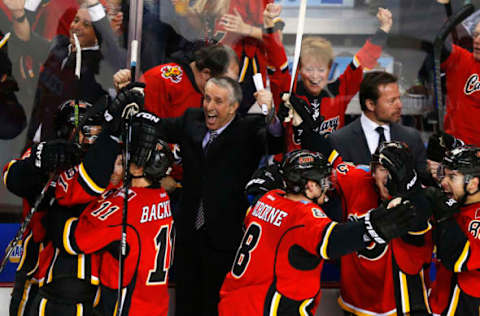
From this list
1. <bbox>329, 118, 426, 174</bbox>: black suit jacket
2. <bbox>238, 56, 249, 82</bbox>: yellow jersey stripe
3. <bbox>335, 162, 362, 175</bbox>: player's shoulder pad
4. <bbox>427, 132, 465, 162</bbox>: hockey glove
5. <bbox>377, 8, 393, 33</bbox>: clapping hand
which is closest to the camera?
<bbox>335, 162, 362, 175</bbox>: player's shoulder pad

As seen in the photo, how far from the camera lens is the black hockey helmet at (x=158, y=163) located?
2.93 m

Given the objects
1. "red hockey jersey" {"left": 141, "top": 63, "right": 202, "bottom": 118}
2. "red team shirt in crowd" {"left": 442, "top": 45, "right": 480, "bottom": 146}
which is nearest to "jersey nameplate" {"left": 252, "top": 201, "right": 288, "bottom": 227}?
"red hockey jersey" {"left": 141, "top": 63, "right": 202, "bottom": 118}

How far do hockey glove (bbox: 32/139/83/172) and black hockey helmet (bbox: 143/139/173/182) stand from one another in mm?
304

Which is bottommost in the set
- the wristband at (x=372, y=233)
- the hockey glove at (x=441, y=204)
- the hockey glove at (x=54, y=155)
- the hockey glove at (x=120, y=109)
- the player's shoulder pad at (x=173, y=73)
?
the wristband at (x=372, y=233)

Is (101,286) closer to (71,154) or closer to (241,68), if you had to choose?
(71,154)

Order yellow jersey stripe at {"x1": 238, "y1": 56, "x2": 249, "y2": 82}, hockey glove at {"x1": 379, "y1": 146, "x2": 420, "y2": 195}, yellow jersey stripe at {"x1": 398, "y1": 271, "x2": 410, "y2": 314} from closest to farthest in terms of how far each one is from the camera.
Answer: hockey glove at {"x1": 379, "y1": 146, "x2": 420, "y2": 195}, yellow jersey stripe at {"x1": 398, "y1": 271, "x2": 410, "y2": 314}, yellow jersey stripe at {"x1": 238, "y1": 56, "x2": 249, "y2": 82}

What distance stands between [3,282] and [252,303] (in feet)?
5.34

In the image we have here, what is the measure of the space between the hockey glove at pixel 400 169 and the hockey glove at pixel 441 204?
71mm

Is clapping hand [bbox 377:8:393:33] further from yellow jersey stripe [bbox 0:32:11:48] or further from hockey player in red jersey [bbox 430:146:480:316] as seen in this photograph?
yellow jersey stripe [bbox 0:32:11:48]

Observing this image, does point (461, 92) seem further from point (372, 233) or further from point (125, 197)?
point (125, 197)

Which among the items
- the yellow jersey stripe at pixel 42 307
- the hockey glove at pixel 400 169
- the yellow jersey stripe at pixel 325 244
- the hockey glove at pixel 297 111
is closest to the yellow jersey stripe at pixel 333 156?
the hockey glove at pixel 297 111

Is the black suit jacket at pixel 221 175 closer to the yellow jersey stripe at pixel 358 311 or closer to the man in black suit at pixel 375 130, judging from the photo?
the man in black suit at pixel 375 130

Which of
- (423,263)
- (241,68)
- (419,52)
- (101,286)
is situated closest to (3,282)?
(101,286)

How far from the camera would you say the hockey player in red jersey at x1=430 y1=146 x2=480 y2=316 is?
2.78m
